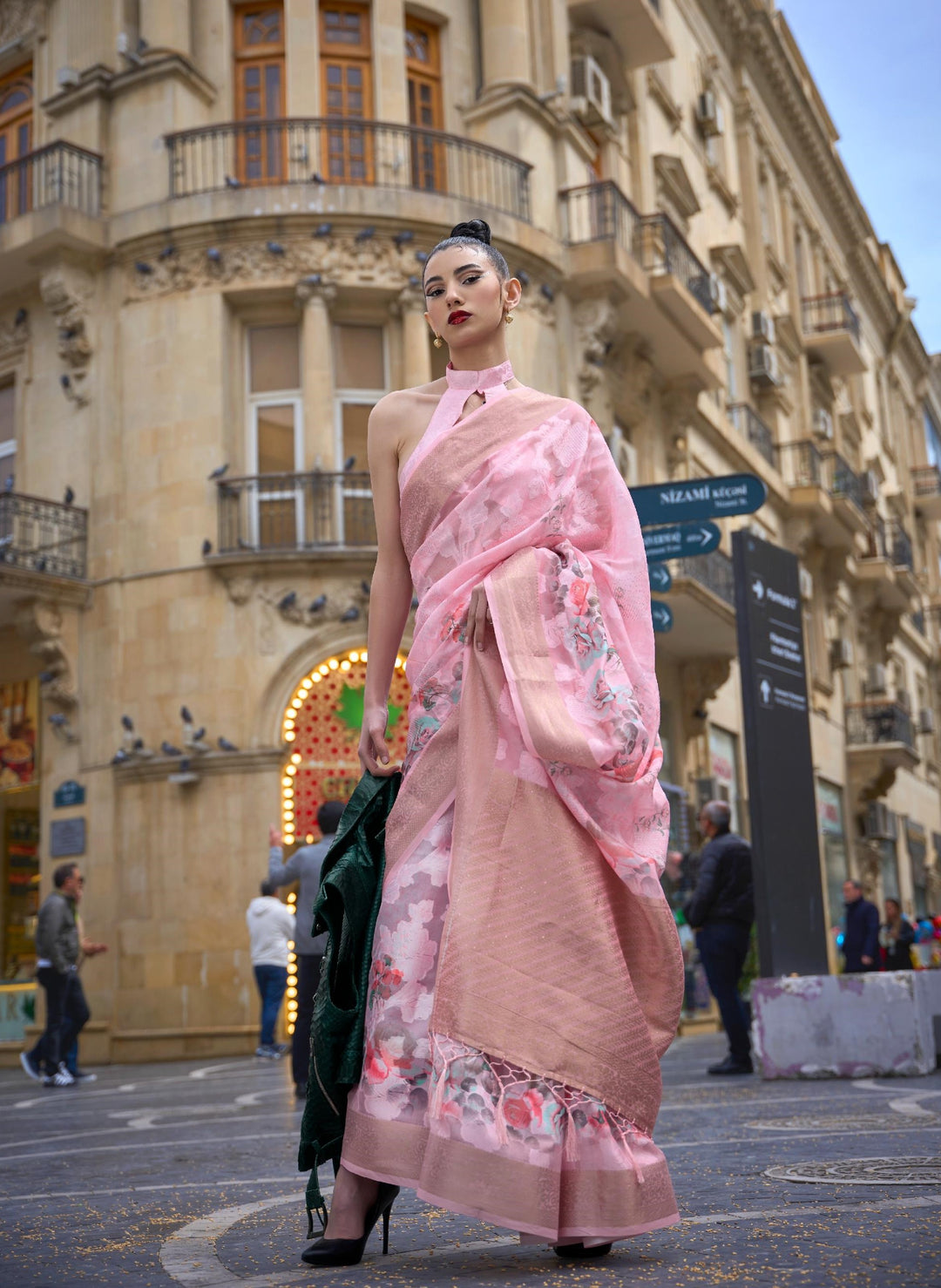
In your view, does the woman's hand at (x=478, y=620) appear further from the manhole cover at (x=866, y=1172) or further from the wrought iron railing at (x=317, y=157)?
the wrought iron railing at (x=317, y=157)

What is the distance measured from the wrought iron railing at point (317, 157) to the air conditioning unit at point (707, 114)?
9.55m

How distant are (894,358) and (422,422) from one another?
155ft

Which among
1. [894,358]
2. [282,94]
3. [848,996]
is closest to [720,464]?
[282,94]

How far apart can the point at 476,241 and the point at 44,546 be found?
627 inches

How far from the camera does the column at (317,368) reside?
743 inches

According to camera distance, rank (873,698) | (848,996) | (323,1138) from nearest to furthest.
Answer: (323,1138) < (848,996) < (873,698)

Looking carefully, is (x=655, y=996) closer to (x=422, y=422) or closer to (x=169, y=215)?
(x=422, y=422)

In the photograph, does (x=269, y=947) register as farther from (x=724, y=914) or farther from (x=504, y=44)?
(x=504, y=44)

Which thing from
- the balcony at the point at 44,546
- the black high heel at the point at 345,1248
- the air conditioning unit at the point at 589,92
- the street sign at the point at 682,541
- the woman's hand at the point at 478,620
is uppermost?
the air conditioning unit at the point at 589,92

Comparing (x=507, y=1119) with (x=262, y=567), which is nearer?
(x=507, y=1119)

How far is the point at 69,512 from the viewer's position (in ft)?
63.5

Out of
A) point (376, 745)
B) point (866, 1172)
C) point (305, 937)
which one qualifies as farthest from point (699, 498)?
point (376, 745)

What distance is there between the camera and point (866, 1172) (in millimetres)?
4645

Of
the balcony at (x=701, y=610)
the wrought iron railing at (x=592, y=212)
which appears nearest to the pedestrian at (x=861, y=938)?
the balcony at (x=701, y=610)
